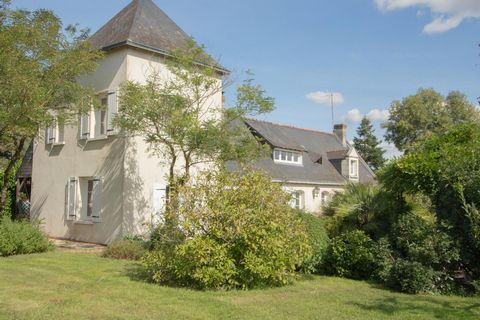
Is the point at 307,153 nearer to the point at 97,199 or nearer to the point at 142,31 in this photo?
the point at 142,31

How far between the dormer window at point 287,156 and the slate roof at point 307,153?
33 centimetres

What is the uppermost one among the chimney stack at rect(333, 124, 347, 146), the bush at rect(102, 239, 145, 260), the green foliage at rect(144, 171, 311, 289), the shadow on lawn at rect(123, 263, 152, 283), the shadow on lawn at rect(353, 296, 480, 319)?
the chimney stack at rect(333, 124, 347, 146)

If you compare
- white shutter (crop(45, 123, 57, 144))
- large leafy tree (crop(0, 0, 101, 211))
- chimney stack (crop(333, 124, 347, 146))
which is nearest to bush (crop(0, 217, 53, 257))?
large leafy tree (crop(0, 0, 101, 211))

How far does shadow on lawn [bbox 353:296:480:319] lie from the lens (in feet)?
25.1

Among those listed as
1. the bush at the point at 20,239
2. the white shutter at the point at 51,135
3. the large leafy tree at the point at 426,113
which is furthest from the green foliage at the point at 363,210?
the large leafy tree at the point at 426,113

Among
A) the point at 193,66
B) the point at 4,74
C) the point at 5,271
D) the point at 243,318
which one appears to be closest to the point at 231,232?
the point at 243,318

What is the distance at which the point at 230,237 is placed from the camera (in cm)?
935

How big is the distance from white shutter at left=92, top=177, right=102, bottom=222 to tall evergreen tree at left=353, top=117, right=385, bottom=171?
34.6 metres

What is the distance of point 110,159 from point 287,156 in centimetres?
1308

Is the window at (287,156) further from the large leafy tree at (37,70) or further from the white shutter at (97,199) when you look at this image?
the large leafy tree at (37,70)

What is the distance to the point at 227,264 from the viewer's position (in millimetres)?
9156

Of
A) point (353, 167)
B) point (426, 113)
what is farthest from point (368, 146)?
point (353, 167)

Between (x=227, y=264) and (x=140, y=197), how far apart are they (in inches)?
308

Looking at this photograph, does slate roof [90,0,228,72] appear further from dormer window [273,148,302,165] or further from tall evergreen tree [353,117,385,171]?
tall evergreen tree [353,117,385,171]
